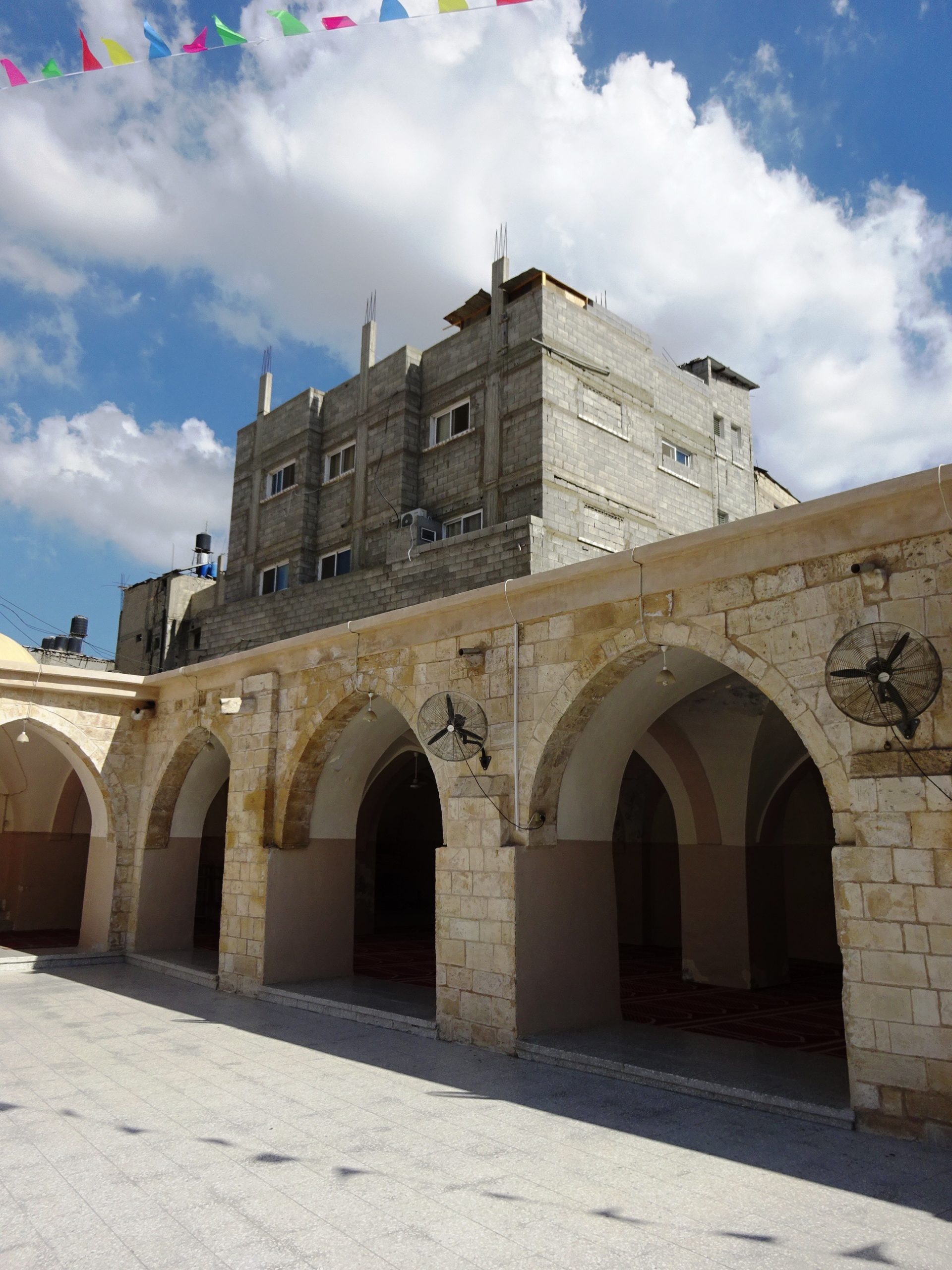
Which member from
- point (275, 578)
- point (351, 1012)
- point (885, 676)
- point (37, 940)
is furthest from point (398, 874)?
point (885, 676)

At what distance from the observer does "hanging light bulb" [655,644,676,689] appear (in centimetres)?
652

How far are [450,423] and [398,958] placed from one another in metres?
10.5

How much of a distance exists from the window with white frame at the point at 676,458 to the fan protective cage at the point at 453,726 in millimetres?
12625

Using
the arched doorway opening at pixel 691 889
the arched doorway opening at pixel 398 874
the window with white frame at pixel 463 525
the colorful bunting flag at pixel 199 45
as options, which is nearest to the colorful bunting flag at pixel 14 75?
the colorful bunting flag at pixel 199 45

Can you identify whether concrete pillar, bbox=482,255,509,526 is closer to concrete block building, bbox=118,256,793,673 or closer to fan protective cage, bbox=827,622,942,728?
concrete block building, bbox=118,256,793,673

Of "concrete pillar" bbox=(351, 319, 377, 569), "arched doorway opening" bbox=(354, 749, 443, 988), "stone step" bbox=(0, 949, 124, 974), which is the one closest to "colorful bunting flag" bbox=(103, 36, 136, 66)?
"arched doorway opening" bbox=(354, 749, 443, 988)

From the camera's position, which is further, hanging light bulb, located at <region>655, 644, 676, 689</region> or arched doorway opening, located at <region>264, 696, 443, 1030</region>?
arched doorway opening, located at <region>264, 696, 443, 1030</region>

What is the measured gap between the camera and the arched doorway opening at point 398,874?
Answer: 12.3 metres

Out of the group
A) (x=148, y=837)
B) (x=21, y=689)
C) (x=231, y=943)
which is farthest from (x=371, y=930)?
(x=21, y=689)

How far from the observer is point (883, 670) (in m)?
5.11

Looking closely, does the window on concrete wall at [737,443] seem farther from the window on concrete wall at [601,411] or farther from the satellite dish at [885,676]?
the satellite dish at [885,676]

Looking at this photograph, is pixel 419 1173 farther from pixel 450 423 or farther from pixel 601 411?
pixel 450 423

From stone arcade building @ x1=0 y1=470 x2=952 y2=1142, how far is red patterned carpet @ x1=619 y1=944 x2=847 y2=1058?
71 mm

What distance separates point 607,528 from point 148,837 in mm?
9570
